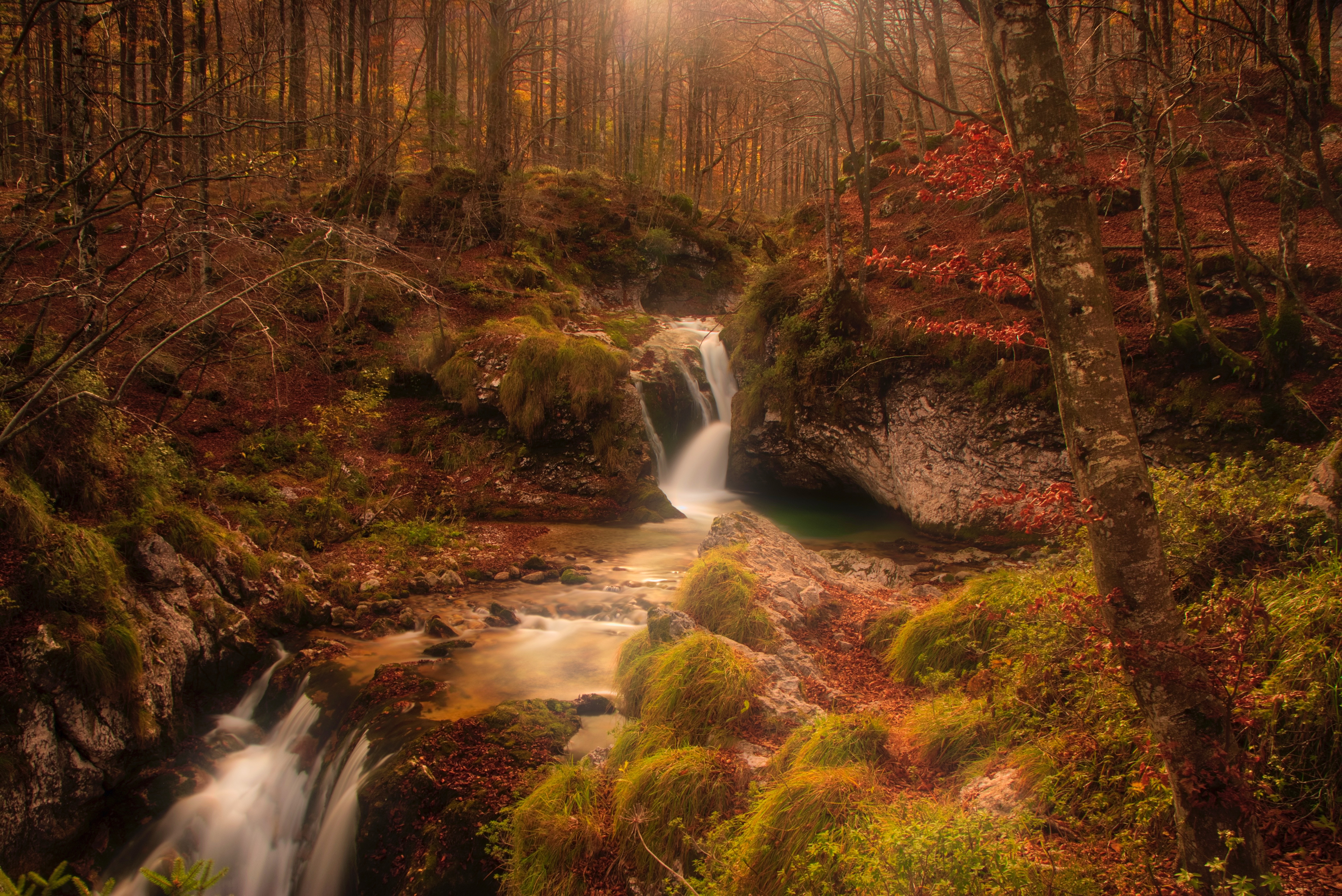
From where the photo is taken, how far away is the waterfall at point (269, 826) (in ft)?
15.2

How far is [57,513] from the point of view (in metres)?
5.44

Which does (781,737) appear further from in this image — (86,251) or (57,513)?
(86,251)

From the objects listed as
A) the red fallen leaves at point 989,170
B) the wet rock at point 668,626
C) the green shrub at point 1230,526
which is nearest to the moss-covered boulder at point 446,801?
the wet rock at point 668,626

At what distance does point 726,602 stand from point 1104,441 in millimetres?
4421

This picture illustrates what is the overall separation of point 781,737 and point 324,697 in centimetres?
421

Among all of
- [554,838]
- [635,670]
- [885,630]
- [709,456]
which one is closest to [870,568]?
[885,630]

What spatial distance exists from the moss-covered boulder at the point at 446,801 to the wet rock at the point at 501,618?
2.24m

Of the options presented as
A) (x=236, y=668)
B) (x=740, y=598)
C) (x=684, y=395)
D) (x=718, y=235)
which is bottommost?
(x=236, y=668)

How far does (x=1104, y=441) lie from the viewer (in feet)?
8.23

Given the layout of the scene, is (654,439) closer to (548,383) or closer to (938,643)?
(548,383)

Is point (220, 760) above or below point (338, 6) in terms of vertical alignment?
below

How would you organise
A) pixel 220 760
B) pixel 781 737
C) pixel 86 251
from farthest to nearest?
pixel 86 251
pixel 220 760
pixel 781 737

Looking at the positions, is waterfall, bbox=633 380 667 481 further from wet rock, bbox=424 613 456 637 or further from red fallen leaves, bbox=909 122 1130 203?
red fallen leaves, bbox=909 122 1130 203

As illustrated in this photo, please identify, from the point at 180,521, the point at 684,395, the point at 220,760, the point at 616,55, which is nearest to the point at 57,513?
the point at 180,521
